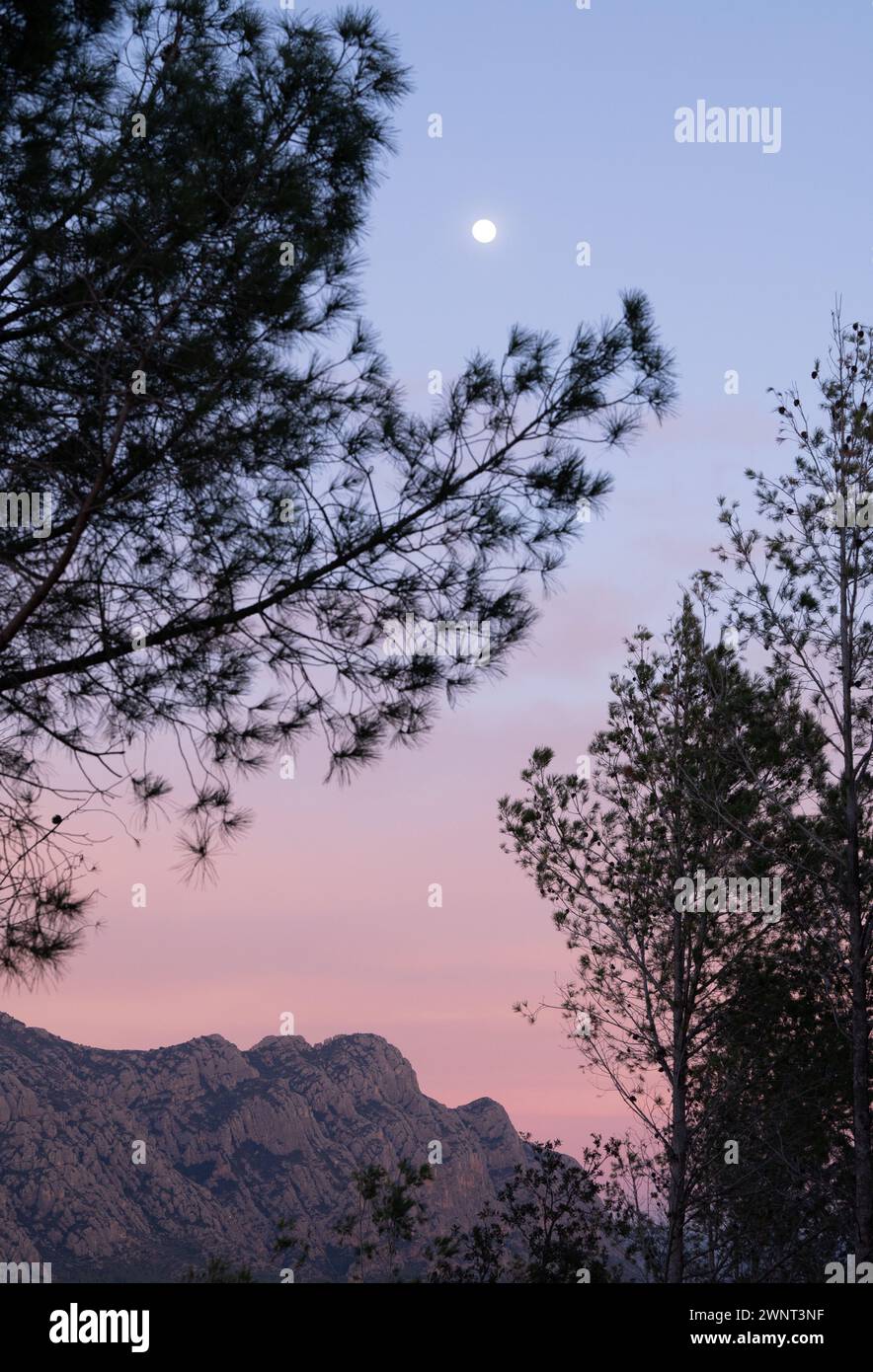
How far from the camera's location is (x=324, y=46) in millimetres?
8258

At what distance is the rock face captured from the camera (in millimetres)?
73750

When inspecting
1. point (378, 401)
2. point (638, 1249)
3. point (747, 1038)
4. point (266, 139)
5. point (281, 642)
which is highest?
point (266, 139)

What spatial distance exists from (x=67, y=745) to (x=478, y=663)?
9.36ft

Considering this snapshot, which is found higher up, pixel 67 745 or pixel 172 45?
pixel 172 45

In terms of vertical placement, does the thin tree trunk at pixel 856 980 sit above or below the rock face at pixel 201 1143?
above

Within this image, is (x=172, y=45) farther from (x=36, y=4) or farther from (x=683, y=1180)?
(x=683, y=1180)

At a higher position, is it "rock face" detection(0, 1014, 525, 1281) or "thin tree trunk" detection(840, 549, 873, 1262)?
"thin tree trunk" detection(840, 549, 873, 1262)

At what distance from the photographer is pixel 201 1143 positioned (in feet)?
294

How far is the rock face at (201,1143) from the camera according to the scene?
73750mm

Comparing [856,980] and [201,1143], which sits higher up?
[856,980]

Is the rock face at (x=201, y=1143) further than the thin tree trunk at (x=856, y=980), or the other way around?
the rock face at (x=201, y=1143)

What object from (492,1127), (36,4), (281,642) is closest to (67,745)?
(281,642)

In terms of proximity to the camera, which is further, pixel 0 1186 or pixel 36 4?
pixel 0 1186

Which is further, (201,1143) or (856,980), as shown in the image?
(201,1143)
